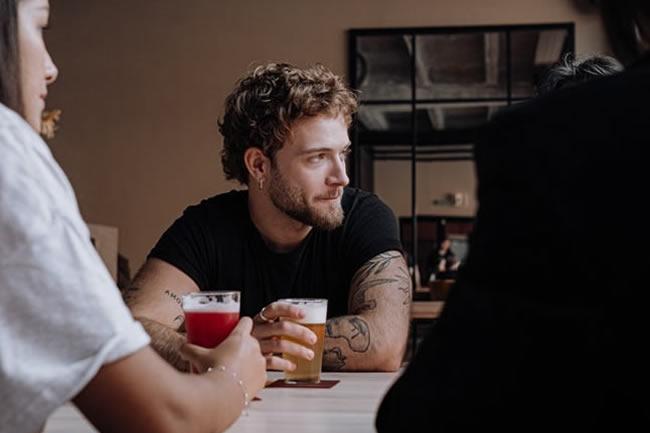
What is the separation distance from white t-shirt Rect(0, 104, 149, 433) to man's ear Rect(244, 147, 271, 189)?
1774 millimetres

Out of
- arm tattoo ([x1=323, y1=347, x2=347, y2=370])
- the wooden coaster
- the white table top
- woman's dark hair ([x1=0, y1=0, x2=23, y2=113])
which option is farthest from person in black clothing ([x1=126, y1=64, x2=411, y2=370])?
woman's dark hair ([x1=0, y1=0, x2=23, y2=113])

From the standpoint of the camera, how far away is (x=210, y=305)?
1614 mm

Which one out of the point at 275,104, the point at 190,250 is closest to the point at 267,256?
the point at 190,250

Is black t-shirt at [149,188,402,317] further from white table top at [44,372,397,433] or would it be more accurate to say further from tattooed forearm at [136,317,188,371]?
white table top at [44,372,397,433]

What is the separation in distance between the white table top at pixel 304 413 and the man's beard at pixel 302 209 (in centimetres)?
78

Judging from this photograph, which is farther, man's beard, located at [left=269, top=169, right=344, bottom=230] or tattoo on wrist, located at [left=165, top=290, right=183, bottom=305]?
man's beard, located at [left=269, top=169, right=344, bottom=230]

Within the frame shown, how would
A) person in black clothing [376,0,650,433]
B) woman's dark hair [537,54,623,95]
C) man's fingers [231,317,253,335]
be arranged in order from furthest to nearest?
woman's dark hair [537,54,623,95]
man's fingers [231,317,253,335]
person in black clothing [376,0,650,433]

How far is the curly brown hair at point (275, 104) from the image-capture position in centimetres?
268

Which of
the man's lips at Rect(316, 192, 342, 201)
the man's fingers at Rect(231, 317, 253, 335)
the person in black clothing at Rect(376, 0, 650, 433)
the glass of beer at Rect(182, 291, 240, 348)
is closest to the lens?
the person in black clothing at Rect(376, 0, 650, 433)

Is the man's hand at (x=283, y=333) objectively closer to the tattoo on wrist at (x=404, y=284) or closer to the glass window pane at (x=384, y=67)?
the tattoo on wrist at (x=404, y=284)

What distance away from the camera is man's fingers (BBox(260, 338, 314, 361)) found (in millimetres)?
1849

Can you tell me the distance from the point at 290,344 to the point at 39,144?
0.91 metres

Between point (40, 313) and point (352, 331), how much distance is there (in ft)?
4.30

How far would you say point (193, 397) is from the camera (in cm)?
112
